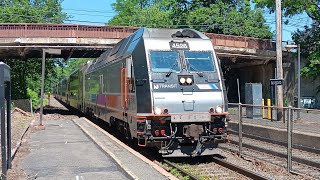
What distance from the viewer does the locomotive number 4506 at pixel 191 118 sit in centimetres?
1120

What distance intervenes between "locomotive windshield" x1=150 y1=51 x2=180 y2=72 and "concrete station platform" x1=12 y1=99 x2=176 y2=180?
7.83 ft

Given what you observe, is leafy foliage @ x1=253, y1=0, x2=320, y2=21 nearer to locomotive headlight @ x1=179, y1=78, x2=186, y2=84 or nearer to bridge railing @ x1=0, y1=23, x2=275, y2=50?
bridge railing @ x1=0, y1=23, x2=275, y2=50

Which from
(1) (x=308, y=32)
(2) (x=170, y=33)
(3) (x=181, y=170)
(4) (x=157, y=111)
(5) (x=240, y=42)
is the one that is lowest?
(3) (x=181, y=170)

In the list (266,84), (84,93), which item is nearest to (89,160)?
(84,93)

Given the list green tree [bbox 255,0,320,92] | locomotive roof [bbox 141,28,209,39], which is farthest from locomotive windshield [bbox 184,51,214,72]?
green tree [bbox 255,0,320,92]

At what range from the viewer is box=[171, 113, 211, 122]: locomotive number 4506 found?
11195 mm

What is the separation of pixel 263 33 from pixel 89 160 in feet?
121

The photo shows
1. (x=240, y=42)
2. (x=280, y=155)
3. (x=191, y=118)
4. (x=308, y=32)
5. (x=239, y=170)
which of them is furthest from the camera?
(x=308, y=32)

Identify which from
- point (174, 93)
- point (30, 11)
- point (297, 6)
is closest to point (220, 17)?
point (297, 6)

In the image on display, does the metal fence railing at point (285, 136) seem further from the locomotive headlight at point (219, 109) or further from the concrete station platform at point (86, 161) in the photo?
the concrete station platform at point (86, 161)

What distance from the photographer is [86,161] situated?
1115 cm

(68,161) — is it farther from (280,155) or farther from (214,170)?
(280,155)

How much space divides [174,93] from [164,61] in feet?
3.53

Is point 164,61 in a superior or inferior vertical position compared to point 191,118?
superior
